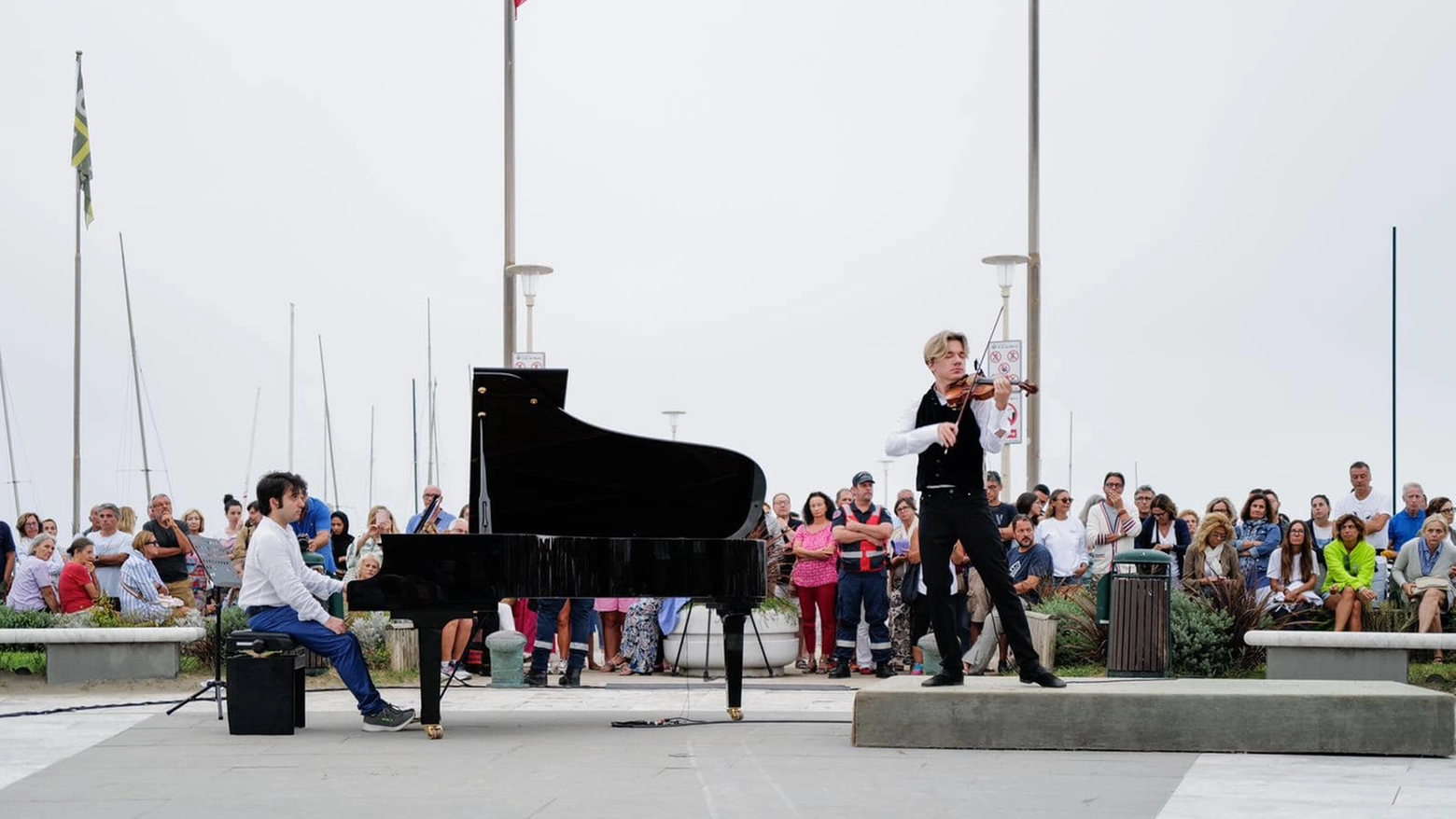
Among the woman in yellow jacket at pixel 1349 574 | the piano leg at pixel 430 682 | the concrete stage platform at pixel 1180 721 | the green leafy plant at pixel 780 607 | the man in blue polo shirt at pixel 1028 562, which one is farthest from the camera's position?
the green leafy plant at pixel 780 607

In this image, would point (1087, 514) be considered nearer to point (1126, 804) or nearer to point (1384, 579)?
point (1384, 579)

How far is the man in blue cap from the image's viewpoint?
55.5 ft

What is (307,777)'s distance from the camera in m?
8.91

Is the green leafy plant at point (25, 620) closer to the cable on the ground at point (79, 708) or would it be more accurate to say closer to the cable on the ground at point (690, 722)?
the cable on the ground at point (79, 708)

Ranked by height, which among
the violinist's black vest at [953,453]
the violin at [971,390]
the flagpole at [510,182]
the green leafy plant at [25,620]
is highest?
the flagpole at [510,182]

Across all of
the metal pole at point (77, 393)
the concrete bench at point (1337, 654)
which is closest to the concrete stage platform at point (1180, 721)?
the concrete bench at point (1337, 654)

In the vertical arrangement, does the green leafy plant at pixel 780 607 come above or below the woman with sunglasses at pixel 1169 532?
below

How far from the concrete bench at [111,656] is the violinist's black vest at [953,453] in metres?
8.64

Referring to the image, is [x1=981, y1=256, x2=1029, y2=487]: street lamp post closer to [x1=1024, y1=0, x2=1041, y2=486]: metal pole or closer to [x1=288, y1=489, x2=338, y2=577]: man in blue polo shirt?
[x1=1024, y1=0, x2=1041, y2=486]: metal pole

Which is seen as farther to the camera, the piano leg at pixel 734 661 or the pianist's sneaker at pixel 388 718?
the piano leg at pixel 734 661

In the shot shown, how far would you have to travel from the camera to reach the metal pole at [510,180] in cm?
2170

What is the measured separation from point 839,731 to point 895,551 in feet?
22.5

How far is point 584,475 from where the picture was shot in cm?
1182

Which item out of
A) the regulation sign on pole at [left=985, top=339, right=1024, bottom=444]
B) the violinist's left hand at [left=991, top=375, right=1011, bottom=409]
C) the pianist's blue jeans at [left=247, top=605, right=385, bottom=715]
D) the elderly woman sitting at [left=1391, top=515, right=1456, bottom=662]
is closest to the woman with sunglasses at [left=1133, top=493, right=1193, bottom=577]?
the elderly woman sitting at [left=1391, top=515, right=1456, bottom=662]
